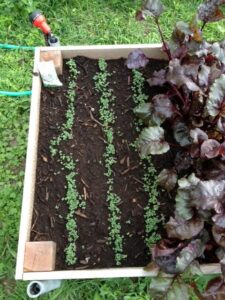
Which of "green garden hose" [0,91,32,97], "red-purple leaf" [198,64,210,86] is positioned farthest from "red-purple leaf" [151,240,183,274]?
"green garden hose" [0,91,32,97]

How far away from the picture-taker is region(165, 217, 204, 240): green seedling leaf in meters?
1.89

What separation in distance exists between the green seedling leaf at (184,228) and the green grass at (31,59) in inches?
22.0

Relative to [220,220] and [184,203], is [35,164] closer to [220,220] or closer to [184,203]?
[184,203]

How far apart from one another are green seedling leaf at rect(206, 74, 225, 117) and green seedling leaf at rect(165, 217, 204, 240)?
1.66ft

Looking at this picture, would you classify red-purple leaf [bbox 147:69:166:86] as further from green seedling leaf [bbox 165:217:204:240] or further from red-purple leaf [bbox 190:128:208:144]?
green seedling leaf [bbox 165:217:204:240]

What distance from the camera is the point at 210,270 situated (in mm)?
2037

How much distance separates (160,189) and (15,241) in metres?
0.84

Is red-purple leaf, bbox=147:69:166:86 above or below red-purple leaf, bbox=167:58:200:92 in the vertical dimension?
below

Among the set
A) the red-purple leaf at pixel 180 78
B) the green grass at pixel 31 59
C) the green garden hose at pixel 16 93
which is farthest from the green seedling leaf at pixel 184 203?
the green garden hose at pixel 16 93

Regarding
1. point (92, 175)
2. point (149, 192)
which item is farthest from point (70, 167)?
point (149, 192)

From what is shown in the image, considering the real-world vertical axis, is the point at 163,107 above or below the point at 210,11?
below

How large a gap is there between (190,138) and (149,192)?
1.11ft

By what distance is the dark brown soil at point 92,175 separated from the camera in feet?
7.15

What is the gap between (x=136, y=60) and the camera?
2.48m
